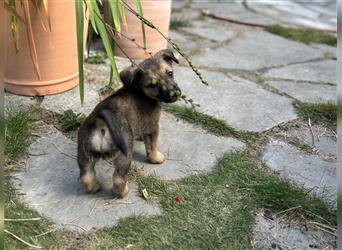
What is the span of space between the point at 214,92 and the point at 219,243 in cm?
150

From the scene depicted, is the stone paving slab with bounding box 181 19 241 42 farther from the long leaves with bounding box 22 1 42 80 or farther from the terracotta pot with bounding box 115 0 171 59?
the long leaves with bounding box 22 1 42 80

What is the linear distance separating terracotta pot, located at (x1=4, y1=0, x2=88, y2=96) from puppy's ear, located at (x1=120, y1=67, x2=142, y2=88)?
70 centimetres

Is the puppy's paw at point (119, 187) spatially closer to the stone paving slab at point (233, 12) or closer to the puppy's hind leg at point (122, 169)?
the puppy's hind leg at point (122, 169)

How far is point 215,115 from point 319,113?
0.69m

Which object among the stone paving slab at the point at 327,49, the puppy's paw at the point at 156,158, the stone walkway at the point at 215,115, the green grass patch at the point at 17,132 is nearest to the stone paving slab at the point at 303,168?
the stone walkway at the point at 215,115

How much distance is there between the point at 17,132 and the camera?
2.29m

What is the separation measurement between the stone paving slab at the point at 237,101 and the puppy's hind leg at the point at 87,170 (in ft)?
3.50

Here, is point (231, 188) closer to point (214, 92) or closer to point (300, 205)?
point (300, 205)

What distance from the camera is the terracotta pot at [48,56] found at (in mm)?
2539

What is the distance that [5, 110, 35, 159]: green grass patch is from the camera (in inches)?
86.5

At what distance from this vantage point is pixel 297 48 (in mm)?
4277

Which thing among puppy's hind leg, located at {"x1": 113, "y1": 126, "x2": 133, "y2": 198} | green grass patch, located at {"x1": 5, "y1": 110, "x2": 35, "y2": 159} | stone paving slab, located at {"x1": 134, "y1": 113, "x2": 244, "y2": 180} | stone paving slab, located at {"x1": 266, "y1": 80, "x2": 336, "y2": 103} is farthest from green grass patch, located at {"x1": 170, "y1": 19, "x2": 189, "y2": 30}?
puppy's hind leg, located at {"x1": 113, "y1": 126, "x2": 133, "y2": 198}

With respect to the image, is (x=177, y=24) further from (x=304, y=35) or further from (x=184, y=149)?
(x=184, y=149)

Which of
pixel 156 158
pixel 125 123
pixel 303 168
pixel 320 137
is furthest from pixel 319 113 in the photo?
pixel 125 123
